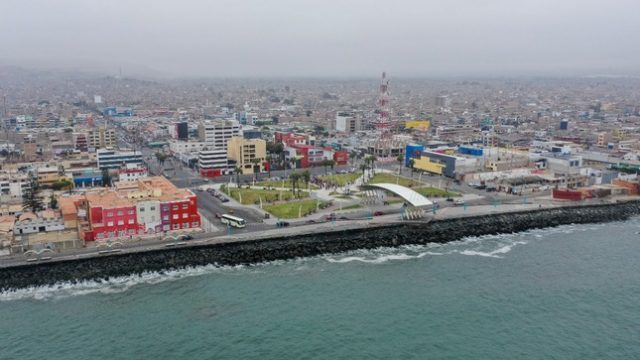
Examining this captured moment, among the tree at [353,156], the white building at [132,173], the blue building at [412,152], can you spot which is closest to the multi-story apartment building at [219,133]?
the tree at [353,156]

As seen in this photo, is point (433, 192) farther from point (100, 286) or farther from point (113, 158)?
point (113, 158)

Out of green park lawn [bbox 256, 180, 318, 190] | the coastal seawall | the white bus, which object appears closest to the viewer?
the coastal seawall

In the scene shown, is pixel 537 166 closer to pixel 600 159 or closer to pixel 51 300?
pixel 600 159

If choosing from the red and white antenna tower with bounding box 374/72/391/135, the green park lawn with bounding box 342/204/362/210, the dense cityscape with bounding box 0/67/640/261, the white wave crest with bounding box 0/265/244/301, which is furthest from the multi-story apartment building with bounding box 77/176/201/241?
the red and white antenna tower with bounding box 374/72/391/135

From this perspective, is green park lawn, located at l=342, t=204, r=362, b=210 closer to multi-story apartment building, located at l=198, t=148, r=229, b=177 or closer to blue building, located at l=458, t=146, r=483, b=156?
multi-story apartment building, located at l=198, t=148, r=229, b=177

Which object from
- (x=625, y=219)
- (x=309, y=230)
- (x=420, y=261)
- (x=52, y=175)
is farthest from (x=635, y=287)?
(x=52, y=175)
